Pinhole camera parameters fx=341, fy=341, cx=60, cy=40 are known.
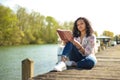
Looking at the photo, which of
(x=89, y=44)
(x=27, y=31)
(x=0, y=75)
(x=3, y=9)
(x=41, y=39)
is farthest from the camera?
(x=41, y=39)

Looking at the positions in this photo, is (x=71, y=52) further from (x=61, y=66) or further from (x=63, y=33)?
(x=63, y=33)

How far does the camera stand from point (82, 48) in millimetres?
8492

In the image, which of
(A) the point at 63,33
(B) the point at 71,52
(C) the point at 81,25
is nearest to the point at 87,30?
(C) the point at 81,25

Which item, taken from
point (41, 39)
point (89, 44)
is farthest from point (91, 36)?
point (41, 39)

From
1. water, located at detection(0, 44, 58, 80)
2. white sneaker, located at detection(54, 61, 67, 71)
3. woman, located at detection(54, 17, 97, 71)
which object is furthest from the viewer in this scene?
water, located at detection(0, 44, 58, 80)

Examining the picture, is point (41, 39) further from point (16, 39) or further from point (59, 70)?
point (59, 70)

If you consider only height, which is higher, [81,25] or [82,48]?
[81,25]

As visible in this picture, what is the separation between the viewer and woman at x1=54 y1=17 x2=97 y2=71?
8547mm

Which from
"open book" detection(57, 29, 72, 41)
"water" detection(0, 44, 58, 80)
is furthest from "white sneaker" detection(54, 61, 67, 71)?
"water" detection(0, 44, 58, 80)

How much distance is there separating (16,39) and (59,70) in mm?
71206

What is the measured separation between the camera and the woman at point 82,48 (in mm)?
8547

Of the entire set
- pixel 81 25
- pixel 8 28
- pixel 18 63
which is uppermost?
pixel 81 25

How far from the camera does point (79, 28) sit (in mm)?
8812

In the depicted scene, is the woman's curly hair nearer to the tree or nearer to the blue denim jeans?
the blue denim jeans
